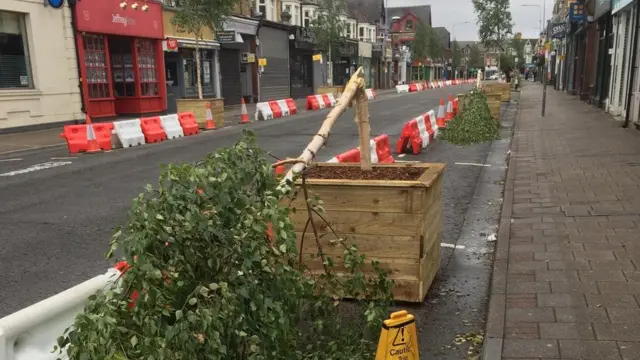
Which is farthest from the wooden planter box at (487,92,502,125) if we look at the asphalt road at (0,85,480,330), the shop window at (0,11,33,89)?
the shop window at (0,11,33,89)

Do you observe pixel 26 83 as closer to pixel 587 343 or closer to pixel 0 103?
pixel 0 103

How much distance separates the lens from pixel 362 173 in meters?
4.58

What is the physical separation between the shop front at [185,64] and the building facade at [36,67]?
5.25 meters

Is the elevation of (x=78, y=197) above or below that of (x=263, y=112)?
below

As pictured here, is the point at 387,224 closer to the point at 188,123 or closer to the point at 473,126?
the point at 473,126

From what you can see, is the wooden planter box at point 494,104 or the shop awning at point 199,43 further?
the shop awning at point 199,43

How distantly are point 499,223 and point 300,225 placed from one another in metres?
2.97

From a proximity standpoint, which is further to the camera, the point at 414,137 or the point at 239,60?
the point at 239,60

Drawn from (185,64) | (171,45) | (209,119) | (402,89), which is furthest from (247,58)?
(402,89)

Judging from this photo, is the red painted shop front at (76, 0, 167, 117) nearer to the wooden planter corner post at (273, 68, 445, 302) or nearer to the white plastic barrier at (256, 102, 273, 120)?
the white plastic barrier at (256, 102, 273, 120)

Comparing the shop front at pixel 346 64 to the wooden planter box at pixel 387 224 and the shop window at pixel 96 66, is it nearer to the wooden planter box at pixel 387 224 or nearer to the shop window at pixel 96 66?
the shop window at pixel 96 66

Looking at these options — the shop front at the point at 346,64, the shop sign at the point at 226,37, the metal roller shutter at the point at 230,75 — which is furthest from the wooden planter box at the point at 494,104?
the shop front at the point at 346,64

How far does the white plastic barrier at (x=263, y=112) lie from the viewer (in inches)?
850

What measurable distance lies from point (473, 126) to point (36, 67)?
45.1 feet
